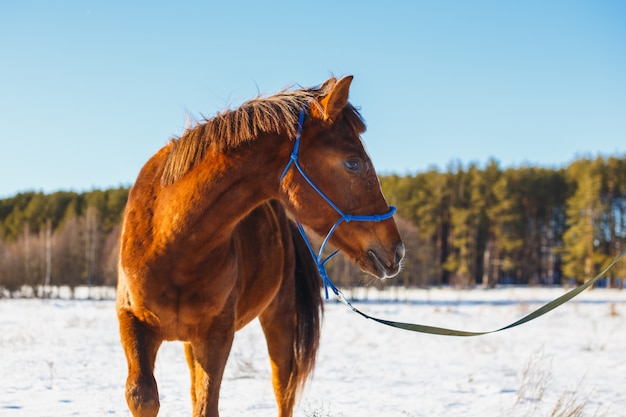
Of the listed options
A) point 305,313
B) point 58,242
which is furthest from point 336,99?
point 58,242

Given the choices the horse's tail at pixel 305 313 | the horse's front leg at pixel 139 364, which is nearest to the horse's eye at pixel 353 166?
the horse's front leg at pixel 139 364

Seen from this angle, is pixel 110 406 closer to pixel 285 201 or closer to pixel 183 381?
pixel 183 381

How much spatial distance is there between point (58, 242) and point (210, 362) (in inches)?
1728

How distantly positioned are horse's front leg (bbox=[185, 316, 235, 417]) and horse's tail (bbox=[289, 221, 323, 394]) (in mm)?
1547

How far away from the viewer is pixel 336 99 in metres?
2.62

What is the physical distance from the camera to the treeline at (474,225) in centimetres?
4238

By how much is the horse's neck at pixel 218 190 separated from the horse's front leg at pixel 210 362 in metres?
0.52

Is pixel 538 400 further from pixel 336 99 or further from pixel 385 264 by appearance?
pixel 336 99

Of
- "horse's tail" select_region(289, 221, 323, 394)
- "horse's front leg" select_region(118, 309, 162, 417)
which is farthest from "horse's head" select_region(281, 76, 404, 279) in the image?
"horse's tail" select_region(289, 221, 323, 394)

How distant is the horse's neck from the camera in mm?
2764

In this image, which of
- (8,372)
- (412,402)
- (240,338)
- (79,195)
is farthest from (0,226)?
(412,402)

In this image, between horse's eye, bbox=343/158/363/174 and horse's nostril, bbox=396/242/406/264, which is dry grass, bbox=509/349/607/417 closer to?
horse's nostril, bbox=396/242/406/264

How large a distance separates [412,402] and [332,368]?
3.00m

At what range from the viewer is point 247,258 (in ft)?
11.9
